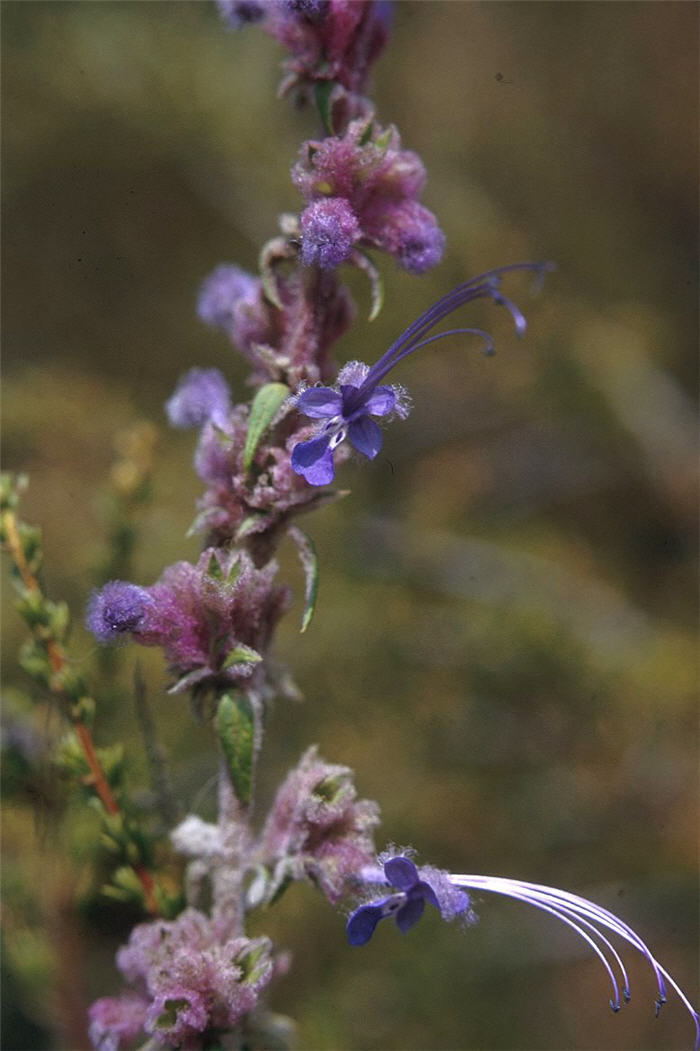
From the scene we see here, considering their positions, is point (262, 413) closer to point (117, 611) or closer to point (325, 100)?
point (117, 611)

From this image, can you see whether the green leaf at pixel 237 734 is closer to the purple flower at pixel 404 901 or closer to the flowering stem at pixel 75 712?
the purple flower at pixel 404 901

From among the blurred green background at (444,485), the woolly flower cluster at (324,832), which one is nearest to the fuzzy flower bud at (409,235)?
the woolly flower cluster at (324,832)

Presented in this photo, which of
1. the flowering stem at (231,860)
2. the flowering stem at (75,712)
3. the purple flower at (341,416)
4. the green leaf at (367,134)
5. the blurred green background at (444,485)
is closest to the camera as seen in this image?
the purple flower at (341,416)

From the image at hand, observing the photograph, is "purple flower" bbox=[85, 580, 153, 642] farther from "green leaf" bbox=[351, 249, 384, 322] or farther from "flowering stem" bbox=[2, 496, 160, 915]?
"green leaf" bbox=[351, 249, 384, 322]

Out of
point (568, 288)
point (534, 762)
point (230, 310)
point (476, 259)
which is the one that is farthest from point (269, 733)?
point (568, 288)

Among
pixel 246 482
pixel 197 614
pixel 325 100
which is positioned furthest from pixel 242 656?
pixel 325 100
